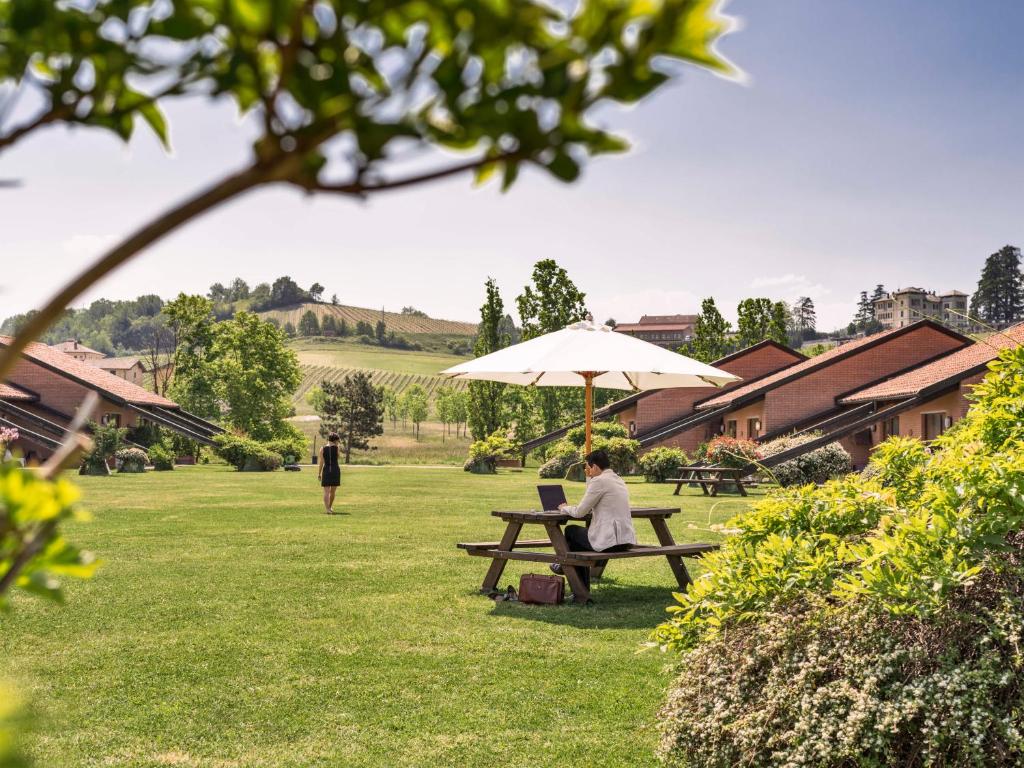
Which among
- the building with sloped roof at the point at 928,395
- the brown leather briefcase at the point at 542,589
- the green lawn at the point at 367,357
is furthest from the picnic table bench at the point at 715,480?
the green lawn at the point at 367,357

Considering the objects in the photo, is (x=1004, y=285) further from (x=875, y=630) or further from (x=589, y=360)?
(x=875, y=630)

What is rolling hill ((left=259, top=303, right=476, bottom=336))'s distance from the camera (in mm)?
177500

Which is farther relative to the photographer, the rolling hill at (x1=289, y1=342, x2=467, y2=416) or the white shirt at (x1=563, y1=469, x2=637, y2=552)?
the rolling hill at (x1=289, y1=342, x2=467, y2=416)

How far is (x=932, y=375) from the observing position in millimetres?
31172

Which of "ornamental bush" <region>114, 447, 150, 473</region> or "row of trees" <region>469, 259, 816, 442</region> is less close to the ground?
"row of trees" <region>469, 259, 816, 442</region>

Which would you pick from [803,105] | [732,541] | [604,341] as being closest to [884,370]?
[803,105]

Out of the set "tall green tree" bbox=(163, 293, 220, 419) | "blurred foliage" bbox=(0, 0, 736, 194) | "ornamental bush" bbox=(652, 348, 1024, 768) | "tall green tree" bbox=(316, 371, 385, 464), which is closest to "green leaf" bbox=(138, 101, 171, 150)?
"blurred foliage" bbox=(0, 0, 736, 194)

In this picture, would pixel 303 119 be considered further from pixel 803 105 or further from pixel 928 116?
pixel 928 116

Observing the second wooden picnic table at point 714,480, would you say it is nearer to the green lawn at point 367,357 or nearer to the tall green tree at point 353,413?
the tall green tree at point 353,413

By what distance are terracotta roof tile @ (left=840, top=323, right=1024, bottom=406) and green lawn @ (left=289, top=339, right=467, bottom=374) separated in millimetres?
98077

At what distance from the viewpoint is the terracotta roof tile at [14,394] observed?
134 ft

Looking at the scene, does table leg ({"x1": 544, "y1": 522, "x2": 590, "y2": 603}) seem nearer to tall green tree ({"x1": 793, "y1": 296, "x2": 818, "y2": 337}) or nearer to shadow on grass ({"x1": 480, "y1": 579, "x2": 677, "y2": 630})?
shadow on grass ({"x1": 480, "y1": 579, "x2": 677, "y2": 630})

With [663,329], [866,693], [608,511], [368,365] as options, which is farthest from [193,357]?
[663,329]

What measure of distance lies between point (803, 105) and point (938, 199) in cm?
1503
